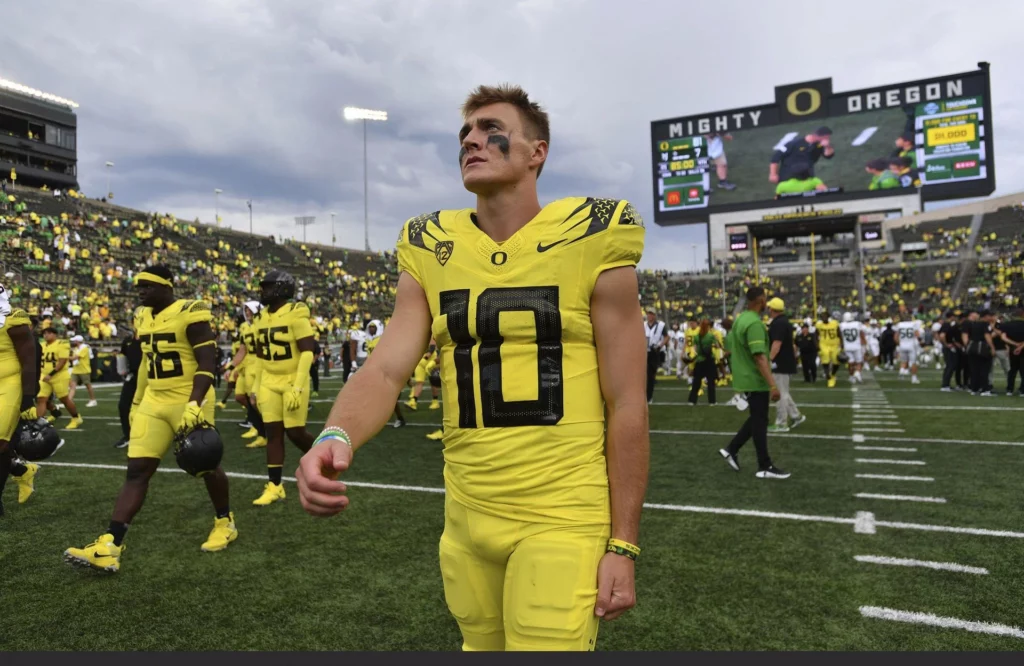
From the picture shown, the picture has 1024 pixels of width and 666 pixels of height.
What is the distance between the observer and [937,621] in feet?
11.4

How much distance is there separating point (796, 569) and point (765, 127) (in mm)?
56750

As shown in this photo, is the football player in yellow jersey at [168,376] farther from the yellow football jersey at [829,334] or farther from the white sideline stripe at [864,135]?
the white sideline stripe at [864,135]

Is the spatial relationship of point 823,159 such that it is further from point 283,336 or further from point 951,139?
point 283,336

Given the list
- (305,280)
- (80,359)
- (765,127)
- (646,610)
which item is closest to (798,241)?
(765,127)

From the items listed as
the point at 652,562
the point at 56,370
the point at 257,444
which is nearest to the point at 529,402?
the point at 652,562

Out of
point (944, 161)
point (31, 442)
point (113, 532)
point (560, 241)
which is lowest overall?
point (113, 532)

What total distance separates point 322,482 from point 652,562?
3461 millimetres

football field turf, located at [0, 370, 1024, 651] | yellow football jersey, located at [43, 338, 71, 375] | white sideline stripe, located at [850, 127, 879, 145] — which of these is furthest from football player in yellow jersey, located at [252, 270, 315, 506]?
white sideline stripe, located at [850, 127, 879, 145]

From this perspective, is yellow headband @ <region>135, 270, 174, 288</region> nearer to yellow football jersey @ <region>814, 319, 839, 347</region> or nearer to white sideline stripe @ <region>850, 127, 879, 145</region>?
yellow football jersey @ <region>814, 319, 839, 347</region>

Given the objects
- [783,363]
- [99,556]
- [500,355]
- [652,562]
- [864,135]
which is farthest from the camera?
[864,135]

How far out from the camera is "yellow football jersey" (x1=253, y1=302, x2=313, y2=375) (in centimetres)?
642

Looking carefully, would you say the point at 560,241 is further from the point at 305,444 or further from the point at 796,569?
the point at 305,444

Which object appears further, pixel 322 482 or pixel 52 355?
pixel 52 355

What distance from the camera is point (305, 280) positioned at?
43.8 meters
